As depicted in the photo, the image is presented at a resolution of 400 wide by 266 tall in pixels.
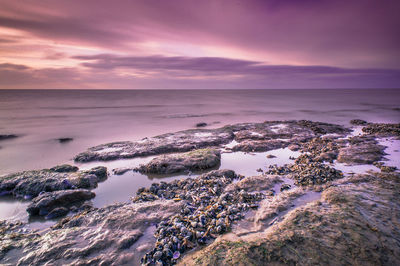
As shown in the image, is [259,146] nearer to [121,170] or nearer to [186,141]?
[186,141]

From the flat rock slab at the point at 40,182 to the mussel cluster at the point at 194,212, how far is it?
2543 mm

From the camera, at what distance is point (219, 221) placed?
491cm

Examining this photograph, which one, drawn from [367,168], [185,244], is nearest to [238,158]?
[367,168]

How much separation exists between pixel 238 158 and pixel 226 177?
3.14m

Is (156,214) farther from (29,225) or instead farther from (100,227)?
(29,225)

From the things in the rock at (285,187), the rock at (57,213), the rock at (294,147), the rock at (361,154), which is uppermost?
the rock at (361,154)

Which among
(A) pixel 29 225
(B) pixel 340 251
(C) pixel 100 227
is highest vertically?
(B) pixel 340 251

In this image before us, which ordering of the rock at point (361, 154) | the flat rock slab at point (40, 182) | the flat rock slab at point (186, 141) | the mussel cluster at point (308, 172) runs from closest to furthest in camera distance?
the mussel cluster at point (308, 172), the flat rock slab at point (40, 182), the rock at point (361, 154), the flat rock slab at point (186, 141)

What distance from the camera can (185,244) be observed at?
431 centimetres

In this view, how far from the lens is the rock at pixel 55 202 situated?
6.33 metres

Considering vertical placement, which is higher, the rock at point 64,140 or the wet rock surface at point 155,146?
the wet rock surface at point 155,146

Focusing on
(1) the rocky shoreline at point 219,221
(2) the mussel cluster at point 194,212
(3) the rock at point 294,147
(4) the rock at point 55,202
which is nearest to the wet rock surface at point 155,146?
(1) the rocky shoreline at point 219,221

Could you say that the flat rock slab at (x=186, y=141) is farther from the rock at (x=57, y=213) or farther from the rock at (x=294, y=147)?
the rock at (x=57, y=213)

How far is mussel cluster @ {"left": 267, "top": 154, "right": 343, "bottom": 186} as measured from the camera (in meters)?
7.35
